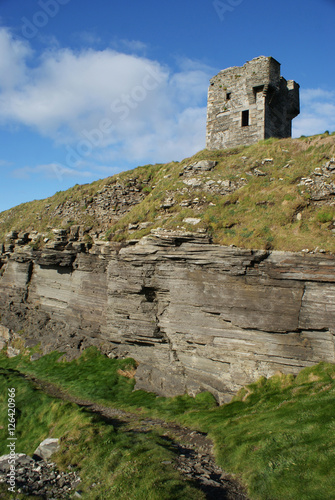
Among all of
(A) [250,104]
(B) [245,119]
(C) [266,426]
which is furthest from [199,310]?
(A) [250,104]

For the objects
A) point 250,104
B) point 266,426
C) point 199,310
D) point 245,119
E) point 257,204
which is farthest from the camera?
point 245,119

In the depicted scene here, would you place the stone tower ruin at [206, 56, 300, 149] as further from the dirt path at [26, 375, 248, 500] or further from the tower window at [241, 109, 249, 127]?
the dirt path at [26, 375, 248, 500]

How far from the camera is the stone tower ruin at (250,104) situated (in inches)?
1164

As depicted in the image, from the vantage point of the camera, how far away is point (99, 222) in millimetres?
33500

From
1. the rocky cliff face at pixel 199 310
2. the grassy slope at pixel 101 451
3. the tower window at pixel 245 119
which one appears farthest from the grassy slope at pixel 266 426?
the tower window at pixel 245 119

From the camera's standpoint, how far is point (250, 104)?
30.0 m

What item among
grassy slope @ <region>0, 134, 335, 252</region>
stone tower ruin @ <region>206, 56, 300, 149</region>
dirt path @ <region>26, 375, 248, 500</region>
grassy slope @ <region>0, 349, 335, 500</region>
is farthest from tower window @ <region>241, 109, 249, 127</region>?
dirt path @ <region>26, 375, 248, 500</region>

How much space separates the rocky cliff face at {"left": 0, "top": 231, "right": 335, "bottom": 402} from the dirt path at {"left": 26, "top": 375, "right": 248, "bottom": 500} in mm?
3171

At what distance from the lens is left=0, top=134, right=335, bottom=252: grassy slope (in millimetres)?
19422

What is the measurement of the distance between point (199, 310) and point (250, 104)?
20.2 meters

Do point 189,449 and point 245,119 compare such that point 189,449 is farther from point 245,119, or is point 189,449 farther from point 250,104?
point 250,104

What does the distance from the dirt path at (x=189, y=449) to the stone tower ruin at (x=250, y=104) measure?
939 inches

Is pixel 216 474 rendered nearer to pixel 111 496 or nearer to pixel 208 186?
pixel 111 496

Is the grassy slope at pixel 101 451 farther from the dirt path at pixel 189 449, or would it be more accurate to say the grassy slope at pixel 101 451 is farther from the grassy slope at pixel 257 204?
the grassy slope at pixel 257 204
